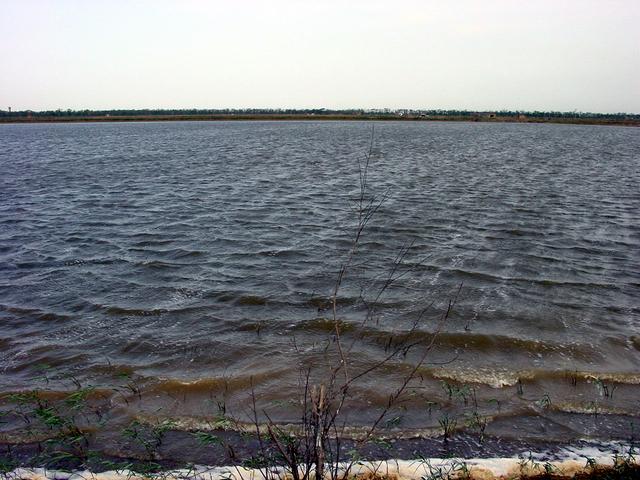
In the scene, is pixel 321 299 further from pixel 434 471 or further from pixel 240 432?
pixel 434 471

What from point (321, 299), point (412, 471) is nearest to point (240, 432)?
point (412, 471)

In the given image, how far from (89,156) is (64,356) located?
38242 millimetres

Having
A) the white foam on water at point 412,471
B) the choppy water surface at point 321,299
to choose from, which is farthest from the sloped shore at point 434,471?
the choppy water surface at point 321,299

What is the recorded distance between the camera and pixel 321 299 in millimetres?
9945

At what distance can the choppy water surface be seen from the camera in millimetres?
6859

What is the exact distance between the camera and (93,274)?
11.6 m

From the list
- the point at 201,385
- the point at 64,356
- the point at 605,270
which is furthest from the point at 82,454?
the point at 605,270

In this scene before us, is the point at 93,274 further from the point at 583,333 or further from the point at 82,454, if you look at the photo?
the point at 583,333

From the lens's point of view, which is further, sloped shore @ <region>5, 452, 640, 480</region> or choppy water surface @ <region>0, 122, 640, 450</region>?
choppy water surface @ <region>0, 122, 640, 450</region>

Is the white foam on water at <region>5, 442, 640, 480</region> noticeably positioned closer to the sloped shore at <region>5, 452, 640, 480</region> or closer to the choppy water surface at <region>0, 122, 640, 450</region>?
the sloped shore at <region>5, 452, 640, 480</region>

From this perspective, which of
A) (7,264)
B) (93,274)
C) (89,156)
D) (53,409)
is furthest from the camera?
(89,156)

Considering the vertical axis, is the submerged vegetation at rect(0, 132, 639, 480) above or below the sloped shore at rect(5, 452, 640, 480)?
below

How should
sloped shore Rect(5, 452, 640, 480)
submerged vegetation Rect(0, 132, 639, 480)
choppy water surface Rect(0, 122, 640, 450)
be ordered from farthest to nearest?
choppy water surface Rect(0, 122, 640, 450) → submerged vegetation Rect(0, 132, 639, 480) → sloped shore Rect(5, 452, 640, 480)

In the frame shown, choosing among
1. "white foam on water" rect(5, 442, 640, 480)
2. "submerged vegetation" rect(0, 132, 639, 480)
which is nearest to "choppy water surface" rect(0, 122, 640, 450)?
"submerged vegetation" rect(0, 132, 639, 480)
